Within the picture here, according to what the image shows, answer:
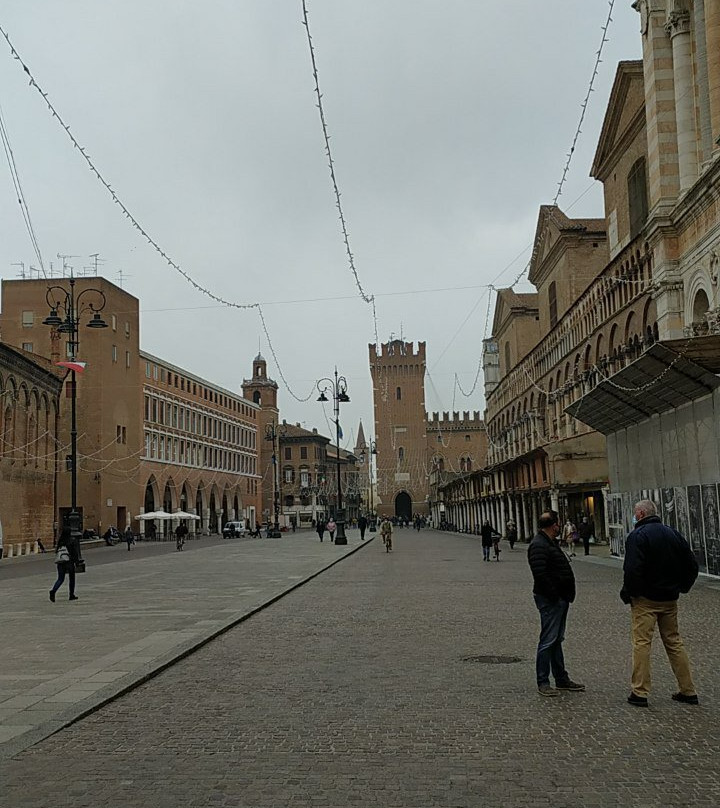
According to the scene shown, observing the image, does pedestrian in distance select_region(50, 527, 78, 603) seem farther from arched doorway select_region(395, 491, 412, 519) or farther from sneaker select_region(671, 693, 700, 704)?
arched doorway select_region(395, 491, 412, 519)

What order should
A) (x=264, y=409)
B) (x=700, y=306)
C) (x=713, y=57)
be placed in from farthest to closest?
(x=264, y=409)
(x=700, y=306)
(x=713, y=57)

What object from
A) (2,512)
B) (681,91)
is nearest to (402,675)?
(681,91)

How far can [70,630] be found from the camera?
14.0 meters

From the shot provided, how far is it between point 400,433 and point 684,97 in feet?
350

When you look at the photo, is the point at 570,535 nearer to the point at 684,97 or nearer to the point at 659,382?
the point at 659,382

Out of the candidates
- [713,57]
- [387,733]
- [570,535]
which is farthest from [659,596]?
[570,535]

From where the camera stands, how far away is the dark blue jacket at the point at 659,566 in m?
8.01

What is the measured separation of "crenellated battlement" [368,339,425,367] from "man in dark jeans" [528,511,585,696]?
125 metres

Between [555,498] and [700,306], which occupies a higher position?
[700,306]

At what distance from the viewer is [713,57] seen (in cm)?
2364

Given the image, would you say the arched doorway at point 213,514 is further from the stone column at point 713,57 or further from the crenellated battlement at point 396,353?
the stone column at point 713,57

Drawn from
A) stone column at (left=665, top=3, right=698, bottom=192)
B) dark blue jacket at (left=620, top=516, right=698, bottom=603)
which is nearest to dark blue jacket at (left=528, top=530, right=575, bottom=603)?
dark blue jacket at (left=620, top=516, right=698, bottom=603)

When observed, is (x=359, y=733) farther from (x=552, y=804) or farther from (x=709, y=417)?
(x=709, y=417)

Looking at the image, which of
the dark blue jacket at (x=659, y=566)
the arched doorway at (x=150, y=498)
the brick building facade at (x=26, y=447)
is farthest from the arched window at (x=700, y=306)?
the arched doorway at (x=150, y=498)
